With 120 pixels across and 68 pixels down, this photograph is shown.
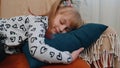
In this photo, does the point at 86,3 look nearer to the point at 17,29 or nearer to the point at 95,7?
the point at 95,7

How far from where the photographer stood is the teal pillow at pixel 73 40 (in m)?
1.04

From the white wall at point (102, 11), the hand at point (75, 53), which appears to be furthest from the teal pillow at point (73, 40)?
the white wall at point (102, 11)

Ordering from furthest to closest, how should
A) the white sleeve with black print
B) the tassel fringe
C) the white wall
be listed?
the white wall < the tassel fringe < the white sleeve with black print

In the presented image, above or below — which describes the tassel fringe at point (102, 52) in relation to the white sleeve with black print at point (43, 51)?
below

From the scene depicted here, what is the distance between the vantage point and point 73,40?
110cm

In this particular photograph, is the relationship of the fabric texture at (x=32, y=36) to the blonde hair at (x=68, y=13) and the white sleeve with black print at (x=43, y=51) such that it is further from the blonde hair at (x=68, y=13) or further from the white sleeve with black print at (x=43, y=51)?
the blonde hair at (x=68, y=13)

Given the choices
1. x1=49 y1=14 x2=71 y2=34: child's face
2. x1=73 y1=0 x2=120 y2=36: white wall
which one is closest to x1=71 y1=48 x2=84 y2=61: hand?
x1=49 y1=14 x2=71 y2=34: child's face

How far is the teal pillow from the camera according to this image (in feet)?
3.42

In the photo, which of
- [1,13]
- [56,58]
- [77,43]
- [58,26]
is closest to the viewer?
[56,58]

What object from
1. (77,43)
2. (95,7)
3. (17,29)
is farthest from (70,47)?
(95,7)

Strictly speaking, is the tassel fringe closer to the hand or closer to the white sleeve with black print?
the hand

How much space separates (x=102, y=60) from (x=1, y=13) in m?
0.92

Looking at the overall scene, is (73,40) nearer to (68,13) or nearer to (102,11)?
(68,13)

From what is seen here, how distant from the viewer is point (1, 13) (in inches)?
70.9
